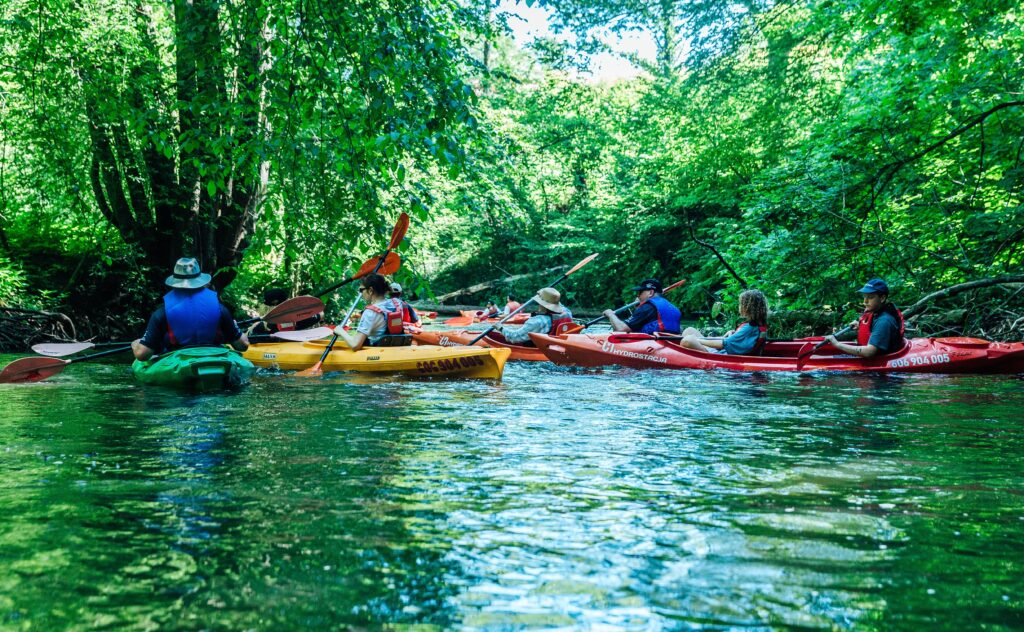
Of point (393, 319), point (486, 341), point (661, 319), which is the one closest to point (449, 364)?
point (393, 319)

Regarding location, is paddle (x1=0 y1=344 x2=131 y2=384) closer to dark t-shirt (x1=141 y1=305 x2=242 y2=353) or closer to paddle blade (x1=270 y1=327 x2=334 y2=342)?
dark t-shirt (x1=141 y1=305 x2=242 y2=353)

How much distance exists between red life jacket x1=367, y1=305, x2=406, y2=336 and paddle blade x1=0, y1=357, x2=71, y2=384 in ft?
10.4

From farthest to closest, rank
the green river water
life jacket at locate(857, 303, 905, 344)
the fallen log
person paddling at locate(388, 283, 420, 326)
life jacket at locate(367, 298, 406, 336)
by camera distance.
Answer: the fallen log, person paddling at locate(388, 283, 420, 326), life jacket at locate(367, 298, 406, 336), life jacket at locate(857, 303, 905, 344), the green river water

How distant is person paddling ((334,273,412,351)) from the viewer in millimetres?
9305

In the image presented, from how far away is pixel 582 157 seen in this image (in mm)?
28938

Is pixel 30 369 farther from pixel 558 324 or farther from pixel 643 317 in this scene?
pixel 643 317

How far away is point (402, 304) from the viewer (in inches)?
413

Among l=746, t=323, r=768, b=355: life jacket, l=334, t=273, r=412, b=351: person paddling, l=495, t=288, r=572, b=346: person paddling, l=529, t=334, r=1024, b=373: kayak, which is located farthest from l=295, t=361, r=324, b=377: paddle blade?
l=746, t=323, r=768, b=355: life jacket

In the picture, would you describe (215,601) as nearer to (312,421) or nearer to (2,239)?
(312,421)

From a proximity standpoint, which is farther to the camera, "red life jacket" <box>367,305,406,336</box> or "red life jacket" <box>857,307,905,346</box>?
"red life jacket" <box>367,305,406,336</box>

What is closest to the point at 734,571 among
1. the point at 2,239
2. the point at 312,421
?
the point at 312,421

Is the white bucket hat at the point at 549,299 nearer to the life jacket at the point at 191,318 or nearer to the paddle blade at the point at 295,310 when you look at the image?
the paddle blade at the point at 295,310

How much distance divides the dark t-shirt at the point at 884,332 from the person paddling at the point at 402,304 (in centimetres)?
520

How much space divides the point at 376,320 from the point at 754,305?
13.7ft
